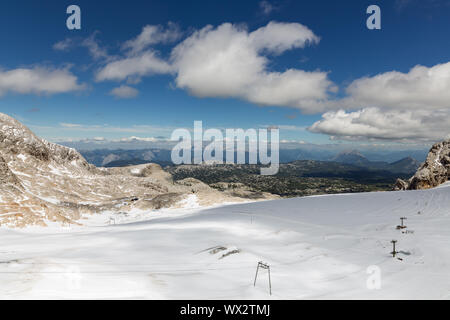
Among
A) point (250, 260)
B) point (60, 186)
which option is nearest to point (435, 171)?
point (250, 260)

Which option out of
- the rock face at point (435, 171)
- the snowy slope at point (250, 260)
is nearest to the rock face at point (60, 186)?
the snowy slope at point (250, 260)

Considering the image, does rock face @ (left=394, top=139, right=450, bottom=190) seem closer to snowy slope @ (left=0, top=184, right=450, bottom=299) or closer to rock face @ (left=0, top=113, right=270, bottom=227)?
snowy slope @ (left=0, top=184, right=450, bottom=299)

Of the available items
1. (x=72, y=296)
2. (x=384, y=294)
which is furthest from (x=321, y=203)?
(x=72, y=296)

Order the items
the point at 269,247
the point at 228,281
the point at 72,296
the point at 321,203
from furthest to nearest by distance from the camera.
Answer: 1. the point at 321,203
2. the point at 269,247
3. the point at 228,281
4. the point at 72,296

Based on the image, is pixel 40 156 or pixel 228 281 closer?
pixel 228 281

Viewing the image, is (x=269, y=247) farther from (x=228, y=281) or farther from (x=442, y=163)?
(x=442, y=163)
